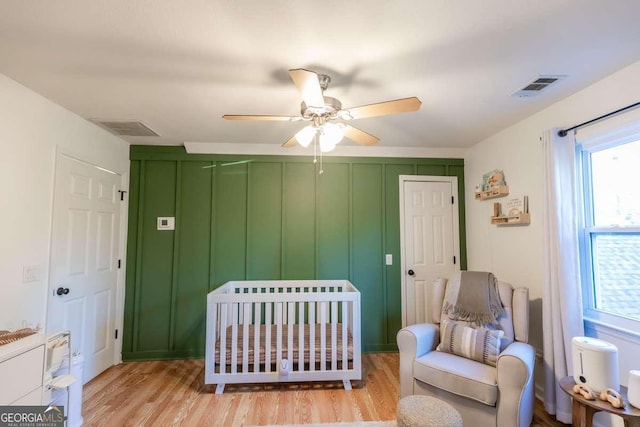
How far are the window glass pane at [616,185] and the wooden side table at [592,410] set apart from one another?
1071mm

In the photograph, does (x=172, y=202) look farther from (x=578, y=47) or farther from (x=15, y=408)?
(x=578, y=47)

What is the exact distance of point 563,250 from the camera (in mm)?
2172

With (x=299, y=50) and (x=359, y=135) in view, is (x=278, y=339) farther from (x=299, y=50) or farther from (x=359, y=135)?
(x=299, y=50)

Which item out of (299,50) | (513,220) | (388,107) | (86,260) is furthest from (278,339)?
(513,220)

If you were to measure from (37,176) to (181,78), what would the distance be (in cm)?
132

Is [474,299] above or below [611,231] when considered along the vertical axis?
below

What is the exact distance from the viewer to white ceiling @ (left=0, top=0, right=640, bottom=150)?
139 centimetres

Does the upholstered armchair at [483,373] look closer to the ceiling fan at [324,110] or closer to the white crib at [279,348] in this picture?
the white crib at [279,348]

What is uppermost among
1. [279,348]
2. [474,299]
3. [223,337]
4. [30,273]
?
[30,273]

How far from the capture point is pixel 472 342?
7.45 ft

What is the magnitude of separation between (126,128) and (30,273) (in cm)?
147

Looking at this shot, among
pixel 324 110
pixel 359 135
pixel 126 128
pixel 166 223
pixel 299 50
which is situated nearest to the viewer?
pixel 299 50

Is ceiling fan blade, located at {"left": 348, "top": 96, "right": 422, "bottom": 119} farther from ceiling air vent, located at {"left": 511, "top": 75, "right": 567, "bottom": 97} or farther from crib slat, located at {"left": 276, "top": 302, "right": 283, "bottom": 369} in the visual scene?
crib slat, located at {"left": 276, "top": 302, "right": 283, "bottom": 369}

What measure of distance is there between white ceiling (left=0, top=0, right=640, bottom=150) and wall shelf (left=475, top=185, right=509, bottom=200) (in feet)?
2.43
